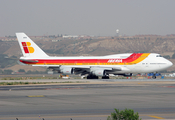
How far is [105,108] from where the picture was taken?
20.5 m

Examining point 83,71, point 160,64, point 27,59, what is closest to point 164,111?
point 160,64

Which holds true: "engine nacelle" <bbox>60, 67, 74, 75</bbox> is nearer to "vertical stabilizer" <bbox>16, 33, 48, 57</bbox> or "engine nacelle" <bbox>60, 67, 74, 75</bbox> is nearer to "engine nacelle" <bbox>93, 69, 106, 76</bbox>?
"engine nacelle" <bbox>93, 69, 106, 76</bbox>

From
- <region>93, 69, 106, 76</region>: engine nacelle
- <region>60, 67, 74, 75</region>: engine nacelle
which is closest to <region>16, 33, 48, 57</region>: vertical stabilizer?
<region>60, 67, 74, 75</region>: engine nacelle

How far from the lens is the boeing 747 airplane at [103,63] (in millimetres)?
62594

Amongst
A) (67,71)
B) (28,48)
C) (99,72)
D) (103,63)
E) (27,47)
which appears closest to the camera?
(99,72)

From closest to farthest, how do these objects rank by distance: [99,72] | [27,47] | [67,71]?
[99,72]
[67,71]
[27,47]

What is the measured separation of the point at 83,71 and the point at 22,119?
50.8m

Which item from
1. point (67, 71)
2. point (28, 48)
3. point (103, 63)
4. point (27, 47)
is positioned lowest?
point (67, 71)

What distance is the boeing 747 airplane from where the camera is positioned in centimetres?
6259

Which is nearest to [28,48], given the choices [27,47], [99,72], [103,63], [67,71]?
[27,47]

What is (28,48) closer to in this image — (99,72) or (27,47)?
(27,47)

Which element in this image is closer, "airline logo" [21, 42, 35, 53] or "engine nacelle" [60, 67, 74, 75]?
"engine nacelle" [60, 67, 74, 75]

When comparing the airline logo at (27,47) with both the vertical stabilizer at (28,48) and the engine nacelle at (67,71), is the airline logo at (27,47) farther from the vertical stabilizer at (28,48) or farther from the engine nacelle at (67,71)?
the engine nacelle at (67,71)

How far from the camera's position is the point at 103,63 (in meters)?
65.2
